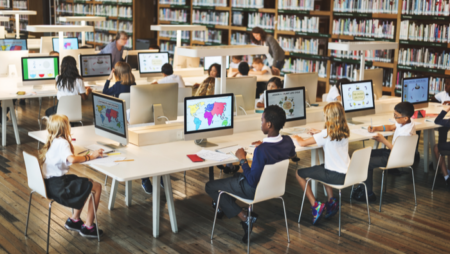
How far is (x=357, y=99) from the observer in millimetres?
4938

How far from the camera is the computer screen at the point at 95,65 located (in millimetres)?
6910

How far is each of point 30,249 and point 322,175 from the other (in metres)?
2.14

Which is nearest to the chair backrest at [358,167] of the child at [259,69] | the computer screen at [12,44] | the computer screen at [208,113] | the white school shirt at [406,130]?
the white school shirt at [406,130]

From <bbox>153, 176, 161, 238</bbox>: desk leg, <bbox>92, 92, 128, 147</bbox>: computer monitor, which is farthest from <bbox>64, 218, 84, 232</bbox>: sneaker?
<bbox>92, 92, 128, 147</bbox>: computer monitor

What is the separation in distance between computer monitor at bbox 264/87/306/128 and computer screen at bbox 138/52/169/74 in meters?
3.49

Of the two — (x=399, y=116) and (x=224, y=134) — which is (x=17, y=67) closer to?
(x=224, y=134)

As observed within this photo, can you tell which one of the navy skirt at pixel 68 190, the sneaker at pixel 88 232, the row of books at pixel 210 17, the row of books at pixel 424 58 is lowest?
the sneaker at pixel 88 232

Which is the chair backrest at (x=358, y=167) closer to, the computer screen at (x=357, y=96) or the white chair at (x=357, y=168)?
the white chair at (x=357, y=168)

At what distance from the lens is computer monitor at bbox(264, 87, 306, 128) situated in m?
4.39

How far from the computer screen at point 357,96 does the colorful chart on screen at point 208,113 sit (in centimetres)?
130

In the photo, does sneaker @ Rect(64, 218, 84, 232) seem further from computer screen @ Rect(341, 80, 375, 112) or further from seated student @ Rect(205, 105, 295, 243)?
computer screen @ Rect(341, 80, 375, 112)

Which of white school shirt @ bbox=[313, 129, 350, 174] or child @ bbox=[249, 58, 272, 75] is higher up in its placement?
child @ bbox=[249, 58, 272, 75]

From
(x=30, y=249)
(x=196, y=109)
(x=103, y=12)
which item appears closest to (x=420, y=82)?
(x=196, y=109)

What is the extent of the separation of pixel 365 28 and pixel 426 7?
3.58ft
